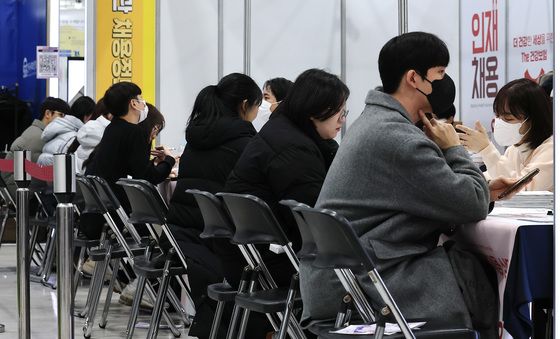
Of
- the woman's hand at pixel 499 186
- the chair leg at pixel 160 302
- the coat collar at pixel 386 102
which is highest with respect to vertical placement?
the coat collar at pixel 386 102

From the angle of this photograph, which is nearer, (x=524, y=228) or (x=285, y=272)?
(x=524, y=228)

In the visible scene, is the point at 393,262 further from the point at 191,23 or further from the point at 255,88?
the point at 191,23

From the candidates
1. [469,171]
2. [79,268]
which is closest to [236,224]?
[469,171]

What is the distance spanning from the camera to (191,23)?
10.4 meters

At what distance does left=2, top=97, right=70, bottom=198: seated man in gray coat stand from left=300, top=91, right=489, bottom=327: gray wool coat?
606 centimetres

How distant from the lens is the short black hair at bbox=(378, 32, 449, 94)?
3.12 metres

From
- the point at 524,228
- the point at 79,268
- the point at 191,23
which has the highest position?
the point at 191,23

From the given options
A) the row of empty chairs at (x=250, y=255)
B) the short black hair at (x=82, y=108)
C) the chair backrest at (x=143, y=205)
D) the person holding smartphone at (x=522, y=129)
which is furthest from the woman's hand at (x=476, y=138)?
the short black hair at (x=82, y=108)

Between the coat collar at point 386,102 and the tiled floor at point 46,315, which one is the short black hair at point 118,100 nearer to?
the tiled floor at point 46,315

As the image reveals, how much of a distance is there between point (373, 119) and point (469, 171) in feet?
1.04

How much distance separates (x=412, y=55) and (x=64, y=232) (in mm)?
1364

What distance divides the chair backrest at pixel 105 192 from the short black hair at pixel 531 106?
204cm

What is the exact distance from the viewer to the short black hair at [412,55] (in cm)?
312

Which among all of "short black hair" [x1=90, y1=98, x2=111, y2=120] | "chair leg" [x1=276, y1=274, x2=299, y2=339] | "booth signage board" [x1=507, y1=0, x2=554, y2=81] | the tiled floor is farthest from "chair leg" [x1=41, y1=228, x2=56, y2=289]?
"chair leg" [x1=276, y1=274, x2=299, y2=339]
